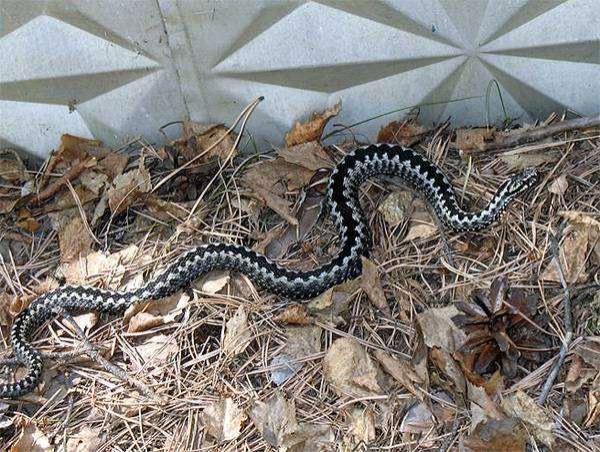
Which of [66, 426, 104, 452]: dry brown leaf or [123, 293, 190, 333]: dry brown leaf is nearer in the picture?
[66, 426, 104, 452]: dry brown leaf

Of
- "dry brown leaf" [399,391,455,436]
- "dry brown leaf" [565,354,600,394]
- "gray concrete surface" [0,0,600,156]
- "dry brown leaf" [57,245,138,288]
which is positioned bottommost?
"dry brown leaf" [399,391,455,436]

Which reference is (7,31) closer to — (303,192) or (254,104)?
(254,104)

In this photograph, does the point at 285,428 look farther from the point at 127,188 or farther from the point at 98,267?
the point at 127,188

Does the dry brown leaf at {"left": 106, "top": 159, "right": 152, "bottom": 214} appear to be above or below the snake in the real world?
above

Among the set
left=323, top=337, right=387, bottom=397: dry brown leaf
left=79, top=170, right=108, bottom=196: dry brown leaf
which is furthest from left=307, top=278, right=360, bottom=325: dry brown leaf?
left=79, top=170, right=108, bottom=196: dry brown leaf

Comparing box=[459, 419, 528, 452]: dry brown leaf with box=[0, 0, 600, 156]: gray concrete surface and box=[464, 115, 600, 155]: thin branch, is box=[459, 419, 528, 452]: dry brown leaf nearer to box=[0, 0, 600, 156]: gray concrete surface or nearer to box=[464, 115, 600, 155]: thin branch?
box=[464, 115, 600, 155]: thin branch

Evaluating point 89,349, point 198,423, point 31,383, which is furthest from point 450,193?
point 31,383

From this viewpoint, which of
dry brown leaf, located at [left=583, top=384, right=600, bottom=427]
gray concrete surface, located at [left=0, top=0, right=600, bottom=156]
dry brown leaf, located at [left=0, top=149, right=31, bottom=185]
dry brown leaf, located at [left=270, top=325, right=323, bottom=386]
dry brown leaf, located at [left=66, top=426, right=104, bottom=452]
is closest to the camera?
dry brown leaf, located at [left=583, top=384, right=600, bottom=427]

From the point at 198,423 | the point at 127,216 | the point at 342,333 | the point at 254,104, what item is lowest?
the point at 198,423
